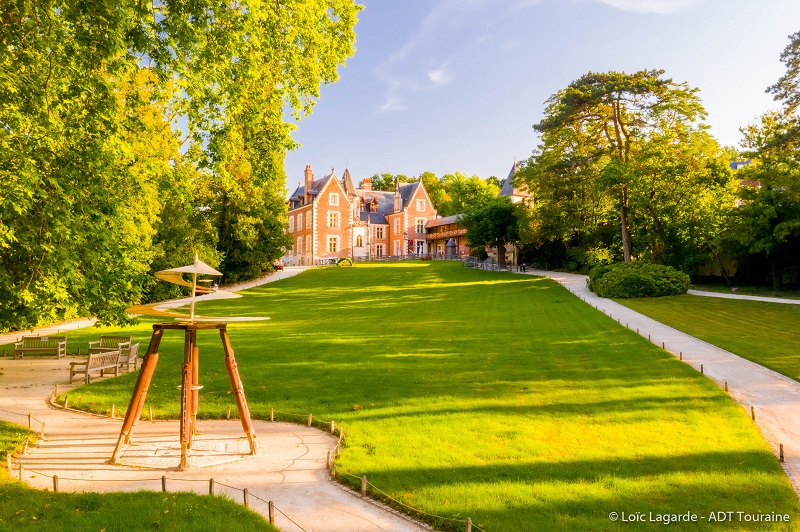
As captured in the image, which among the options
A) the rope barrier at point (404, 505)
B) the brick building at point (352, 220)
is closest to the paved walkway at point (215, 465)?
the rope barrier at point (404, 505)

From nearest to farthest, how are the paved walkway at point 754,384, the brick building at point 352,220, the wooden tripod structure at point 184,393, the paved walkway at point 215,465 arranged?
the paved walkway at point 215,465 → the wooden tripod structure at point 184,393 → the paved walkway at point 754,384 → the brick building at point 352,220

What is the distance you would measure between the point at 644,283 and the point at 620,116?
14420mm

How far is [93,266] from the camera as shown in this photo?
12.4 meters

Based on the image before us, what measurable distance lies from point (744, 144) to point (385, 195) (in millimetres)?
57333

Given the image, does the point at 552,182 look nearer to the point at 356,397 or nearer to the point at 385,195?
the point at 356,397

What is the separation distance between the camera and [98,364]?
14.7 metres

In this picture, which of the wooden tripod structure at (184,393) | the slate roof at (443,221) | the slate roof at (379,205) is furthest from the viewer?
the slate roof at (379,205)

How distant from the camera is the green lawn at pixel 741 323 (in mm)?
16266

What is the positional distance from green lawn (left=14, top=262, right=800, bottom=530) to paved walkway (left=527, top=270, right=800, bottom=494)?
1.28 ft

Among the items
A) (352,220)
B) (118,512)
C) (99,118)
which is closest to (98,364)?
(99,118)

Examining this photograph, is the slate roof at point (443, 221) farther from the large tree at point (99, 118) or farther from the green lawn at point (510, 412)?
the large tree at point (99, 118)

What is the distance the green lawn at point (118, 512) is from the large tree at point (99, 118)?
4515mm

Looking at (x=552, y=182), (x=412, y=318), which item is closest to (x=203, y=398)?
(x=412, y=318)

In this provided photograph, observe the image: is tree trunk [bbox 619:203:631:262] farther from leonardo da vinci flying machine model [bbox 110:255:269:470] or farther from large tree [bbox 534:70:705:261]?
leonardo da vinci flying machine model [bbox 110:255:269:470]
